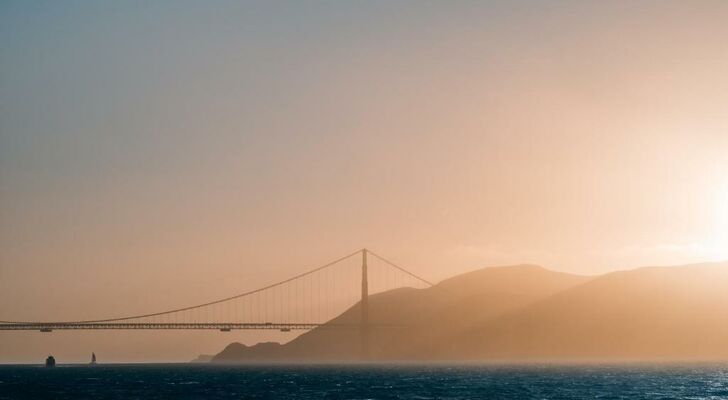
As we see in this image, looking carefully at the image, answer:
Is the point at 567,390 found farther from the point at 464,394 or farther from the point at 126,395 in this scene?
the point at 126,395

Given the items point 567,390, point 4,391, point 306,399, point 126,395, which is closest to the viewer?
A: point 306,399

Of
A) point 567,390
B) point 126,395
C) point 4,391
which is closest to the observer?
point 126,395

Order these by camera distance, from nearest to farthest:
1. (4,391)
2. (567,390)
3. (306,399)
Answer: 1. (306,399)
2. (567,390)
3. (4,391)

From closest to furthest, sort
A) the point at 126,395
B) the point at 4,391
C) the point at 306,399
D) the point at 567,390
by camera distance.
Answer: the point at 306,399, the point at 126,395, the point at 567,390, the point at 4,391

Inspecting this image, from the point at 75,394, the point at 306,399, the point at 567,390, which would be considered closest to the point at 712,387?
the point at 567,390

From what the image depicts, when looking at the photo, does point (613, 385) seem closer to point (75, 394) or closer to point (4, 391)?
point (75, 394)

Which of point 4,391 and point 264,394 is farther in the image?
point 4,391

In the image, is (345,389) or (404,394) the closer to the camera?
(404,394)

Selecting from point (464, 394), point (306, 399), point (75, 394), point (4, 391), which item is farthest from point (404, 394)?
point (4, 391)
